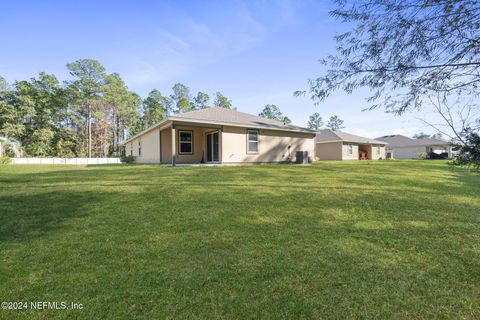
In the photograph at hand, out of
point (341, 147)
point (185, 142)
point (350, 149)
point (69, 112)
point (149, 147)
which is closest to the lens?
point (185, 142)

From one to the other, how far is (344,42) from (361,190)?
4553mm

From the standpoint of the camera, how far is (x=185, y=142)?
16062 millimetres

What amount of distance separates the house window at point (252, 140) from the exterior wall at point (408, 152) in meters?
35.4

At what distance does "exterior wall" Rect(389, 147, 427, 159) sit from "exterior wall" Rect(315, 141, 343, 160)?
66.1 feet

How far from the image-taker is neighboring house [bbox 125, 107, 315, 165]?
47.5 feet

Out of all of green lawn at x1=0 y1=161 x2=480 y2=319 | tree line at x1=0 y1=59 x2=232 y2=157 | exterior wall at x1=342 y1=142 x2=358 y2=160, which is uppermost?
tree line at x1=0 y1=59 x2=232 y2=157

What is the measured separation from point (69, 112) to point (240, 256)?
46388mm

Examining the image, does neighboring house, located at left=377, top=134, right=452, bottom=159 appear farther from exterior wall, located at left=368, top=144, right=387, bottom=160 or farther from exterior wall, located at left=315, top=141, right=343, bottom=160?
exterior wall, located at left=315, top=141, right=343, bottom=160

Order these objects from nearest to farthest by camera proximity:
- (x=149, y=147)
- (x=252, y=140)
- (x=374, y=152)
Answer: (x=252, y=140), (x=149, y=147), (x=374, y=152)

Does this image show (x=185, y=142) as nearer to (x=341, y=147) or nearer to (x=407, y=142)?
(x=341, y=147)

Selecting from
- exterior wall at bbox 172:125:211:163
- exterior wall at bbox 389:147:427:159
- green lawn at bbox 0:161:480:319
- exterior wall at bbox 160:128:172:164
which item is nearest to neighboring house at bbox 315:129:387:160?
exterior wall at bbox 389:147:427:159

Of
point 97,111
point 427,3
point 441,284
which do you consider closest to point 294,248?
point 441,284

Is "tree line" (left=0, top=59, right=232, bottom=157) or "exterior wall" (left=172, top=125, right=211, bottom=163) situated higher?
"tree line" (left=0, top=59, right=232, bottom=157)

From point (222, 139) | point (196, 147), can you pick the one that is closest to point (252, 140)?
point (222, 139)
